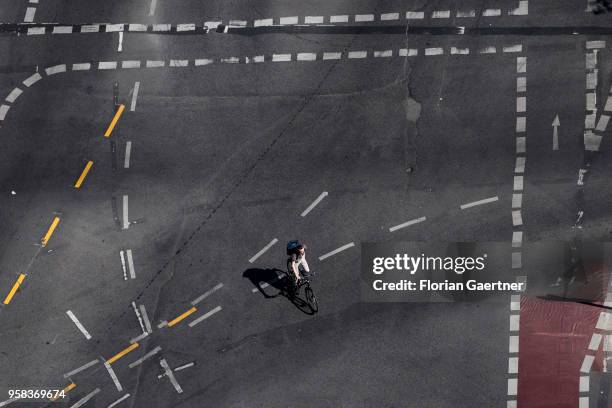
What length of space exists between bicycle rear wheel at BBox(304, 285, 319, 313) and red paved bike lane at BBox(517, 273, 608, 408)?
7425 millimetres

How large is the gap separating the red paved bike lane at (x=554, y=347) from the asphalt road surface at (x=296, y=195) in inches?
2.8

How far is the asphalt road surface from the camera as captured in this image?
122 feet

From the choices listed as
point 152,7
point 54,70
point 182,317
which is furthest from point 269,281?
point 54,70

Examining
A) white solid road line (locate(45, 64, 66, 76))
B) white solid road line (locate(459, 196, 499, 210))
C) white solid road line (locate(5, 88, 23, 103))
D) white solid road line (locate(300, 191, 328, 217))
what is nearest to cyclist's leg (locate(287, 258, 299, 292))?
white solid road line (locate(300, 191, 328, 217))

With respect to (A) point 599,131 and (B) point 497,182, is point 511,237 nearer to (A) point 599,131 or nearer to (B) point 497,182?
(B) point 497,182

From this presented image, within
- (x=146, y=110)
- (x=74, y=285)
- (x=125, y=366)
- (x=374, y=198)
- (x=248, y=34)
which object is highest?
(x=248, y=34)

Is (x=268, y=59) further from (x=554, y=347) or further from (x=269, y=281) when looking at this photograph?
(x=554, y=347)

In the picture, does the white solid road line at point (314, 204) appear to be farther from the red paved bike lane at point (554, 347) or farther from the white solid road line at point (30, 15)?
the white solid road line at point (30, 15)

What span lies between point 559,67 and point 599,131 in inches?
109

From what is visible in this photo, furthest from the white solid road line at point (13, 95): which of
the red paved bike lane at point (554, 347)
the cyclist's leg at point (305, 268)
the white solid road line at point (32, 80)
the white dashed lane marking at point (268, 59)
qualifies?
the red paved bike lane at point (554, 347)

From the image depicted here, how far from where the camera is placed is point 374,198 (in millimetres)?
38000

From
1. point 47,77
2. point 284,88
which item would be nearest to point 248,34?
point 284,88

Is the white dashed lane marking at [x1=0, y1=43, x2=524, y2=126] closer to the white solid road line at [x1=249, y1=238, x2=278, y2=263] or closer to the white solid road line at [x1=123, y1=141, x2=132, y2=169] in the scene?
the white solid road line at [x1=123, y1=141, x2=132, y2=169]

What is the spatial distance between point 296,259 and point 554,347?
9.77 metres
